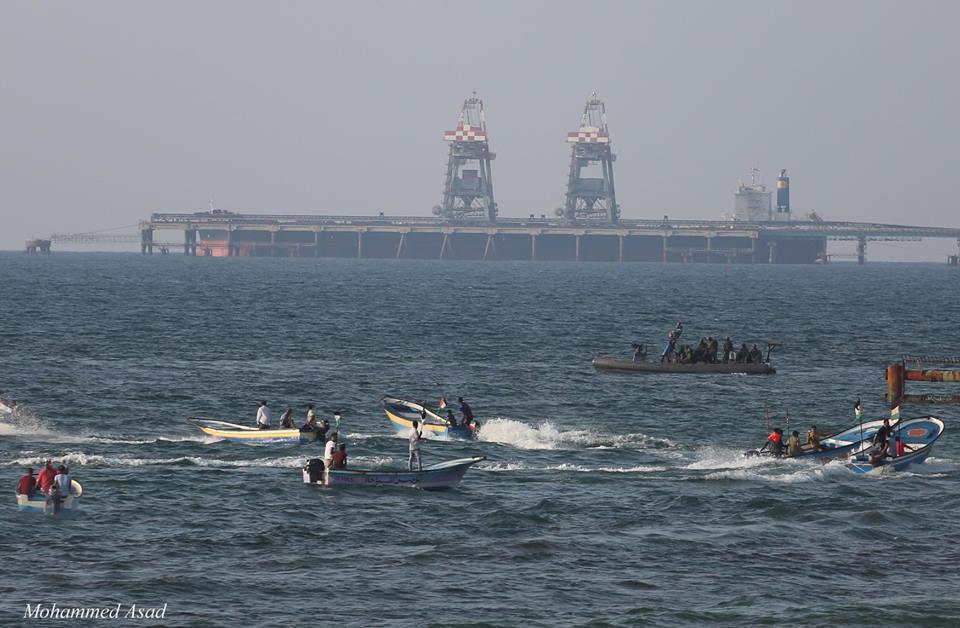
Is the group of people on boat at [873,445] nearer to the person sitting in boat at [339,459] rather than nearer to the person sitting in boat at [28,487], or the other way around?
the person sitting in boat at [339,459]

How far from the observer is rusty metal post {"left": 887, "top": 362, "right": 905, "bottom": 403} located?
145 feet

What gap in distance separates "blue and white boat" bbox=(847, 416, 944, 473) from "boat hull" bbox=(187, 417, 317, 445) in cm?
1683

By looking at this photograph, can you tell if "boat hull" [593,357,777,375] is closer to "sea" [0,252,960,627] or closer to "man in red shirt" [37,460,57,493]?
"sea" [0,252,960,627]

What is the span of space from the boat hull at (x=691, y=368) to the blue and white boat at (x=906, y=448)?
26.4m

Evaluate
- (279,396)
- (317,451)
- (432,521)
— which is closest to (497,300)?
(279,396)

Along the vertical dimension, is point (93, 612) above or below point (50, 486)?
below

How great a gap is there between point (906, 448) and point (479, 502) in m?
13.6

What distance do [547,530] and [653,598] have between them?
5.69 m

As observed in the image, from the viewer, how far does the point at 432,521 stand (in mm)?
→ 35219

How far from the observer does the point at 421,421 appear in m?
48.5

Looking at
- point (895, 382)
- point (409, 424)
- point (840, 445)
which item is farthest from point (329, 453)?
point (895, 382)

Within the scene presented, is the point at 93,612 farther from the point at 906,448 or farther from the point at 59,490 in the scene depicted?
the point at 906,448

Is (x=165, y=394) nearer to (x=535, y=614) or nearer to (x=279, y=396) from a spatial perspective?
(x=279, y=396)

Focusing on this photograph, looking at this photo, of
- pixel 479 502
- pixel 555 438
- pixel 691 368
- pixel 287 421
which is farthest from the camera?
pixel 691 368
